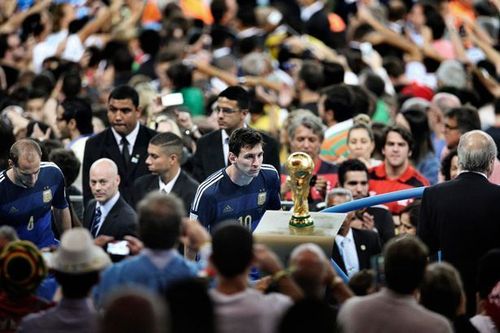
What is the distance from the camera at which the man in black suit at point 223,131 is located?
12.2 meters

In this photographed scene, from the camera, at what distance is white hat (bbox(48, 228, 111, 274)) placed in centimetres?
756

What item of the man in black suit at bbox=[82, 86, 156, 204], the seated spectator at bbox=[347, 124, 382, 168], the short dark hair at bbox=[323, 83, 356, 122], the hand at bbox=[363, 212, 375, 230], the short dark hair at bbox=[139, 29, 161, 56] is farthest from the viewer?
the short dark hair at bbox=[139, 29, 161, 56]

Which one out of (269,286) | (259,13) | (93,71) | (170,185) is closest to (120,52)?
(93,71)

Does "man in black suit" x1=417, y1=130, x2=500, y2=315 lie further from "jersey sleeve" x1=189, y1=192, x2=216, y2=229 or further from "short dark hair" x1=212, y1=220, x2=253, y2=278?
"short dark hair" x1=212, y1=220, x2=253, y2=278

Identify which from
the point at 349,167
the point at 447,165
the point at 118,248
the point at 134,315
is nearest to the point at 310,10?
the point at 349,167

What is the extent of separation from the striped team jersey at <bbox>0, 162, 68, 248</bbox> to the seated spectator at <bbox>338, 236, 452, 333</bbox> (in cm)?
396

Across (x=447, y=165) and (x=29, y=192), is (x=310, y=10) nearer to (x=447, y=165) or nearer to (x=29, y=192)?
(x=447, y=165)

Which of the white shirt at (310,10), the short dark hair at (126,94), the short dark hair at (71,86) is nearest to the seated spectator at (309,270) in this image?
the short dark hair at (126,94)

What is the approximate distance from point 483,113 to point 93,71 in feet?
18.1

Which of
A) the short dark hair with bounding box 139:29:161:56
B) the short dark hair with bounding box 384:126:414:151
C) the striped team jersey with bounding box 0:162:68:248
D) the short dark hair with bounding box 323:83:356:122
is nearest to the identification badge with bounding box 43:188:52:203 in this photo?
the striped team jersey with bounding box 0:162:68:248

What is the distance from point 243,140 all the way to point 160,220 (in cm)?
302

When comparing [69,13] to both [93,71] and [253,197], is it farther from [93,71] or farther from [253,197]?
[253,197]

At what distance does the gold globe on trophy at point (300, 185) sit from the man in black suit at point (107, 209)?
1.57 meters

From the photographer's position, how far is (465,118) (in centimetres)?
1272
